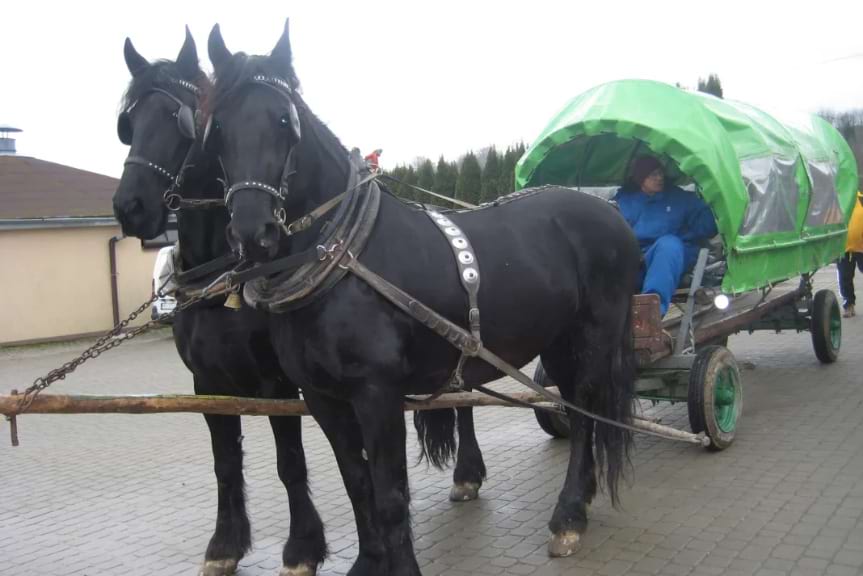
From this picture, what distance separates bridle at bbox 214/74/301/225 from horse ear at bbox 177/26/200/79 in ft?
2.94

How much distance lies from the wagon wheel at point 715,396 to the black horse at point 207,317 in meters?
2.72

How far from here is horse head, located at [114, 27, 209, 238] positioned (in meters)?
3.71

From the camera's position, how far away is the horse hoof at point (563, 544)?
4.30m

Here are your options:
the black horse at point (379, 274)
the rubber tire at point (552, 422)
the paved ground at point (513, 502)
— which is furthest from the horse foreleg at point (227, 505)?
the rubber tire at point (552, 422)

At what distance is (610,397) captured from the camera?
4.60 metres

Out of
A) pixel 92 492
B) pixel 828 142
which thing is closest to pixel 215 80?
pixel 92 492

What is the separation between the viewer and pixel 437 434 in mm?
5215

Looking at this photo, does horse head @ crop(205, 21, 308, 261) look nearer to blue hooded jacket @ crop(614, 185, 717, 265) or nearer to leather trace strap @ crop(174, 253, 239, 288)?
leather trace strap @ crop(174, 253, 239, 288)

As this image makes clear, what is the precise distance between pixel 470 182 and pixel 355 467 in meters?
17.2

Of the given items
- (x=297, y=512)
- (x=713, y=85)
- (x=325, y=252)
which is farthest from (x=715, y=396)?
(x=713, y=85)

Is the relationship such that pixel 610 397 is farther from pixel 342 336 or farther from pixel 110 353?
pixel 110 353

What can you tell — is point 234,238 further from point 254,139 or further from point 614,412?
point 614,412

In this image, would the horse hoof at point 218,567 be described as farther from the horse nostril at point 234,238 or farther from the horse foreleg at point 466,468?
the horse nostril at point 234,238

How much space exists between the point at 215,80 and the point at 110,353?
43.7ft
